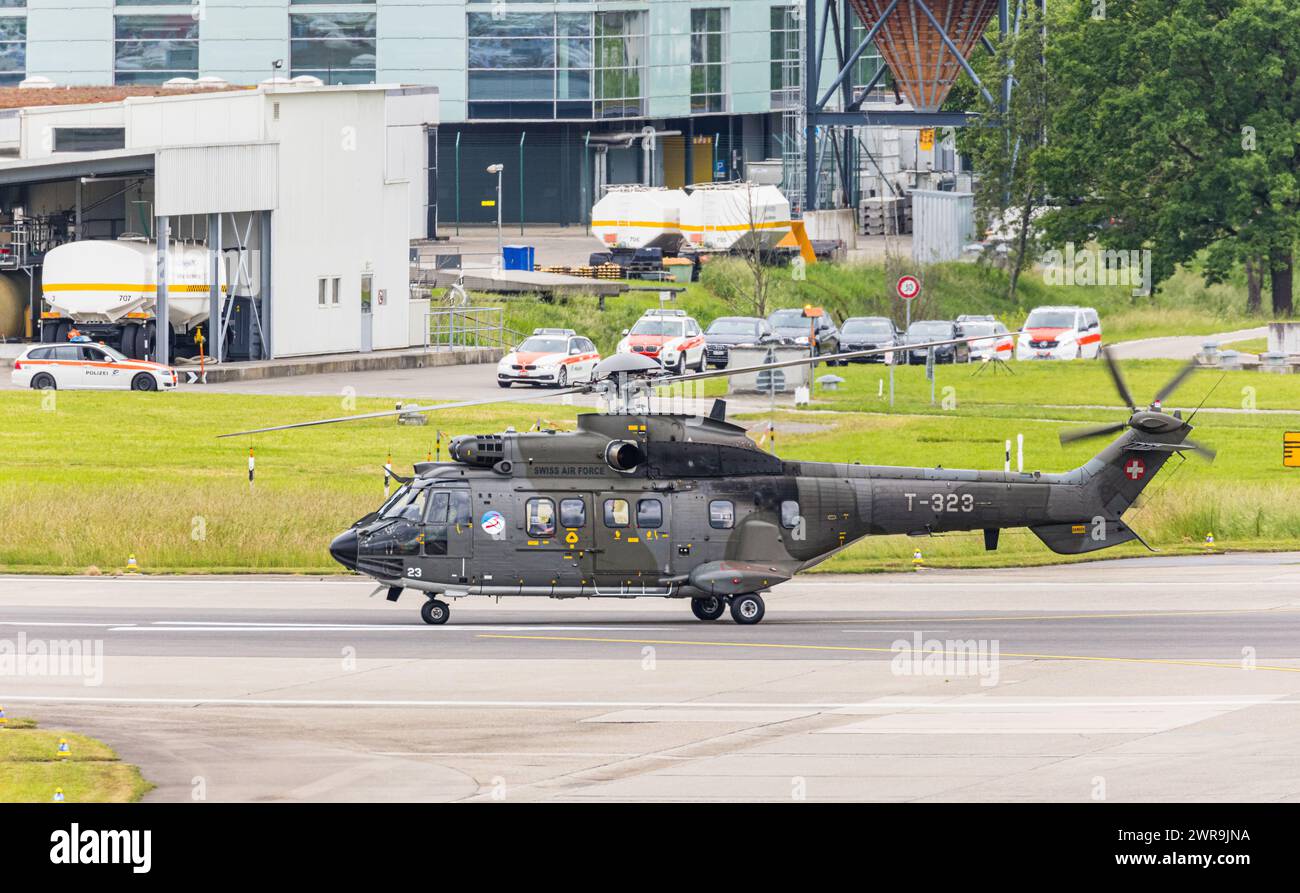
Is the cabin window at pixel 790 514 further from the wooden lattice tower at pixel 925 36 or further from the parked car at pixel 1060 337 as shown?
the wooden lattice tower at pixel 925 36

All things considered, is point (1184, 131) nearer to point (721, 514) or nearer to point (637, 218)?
point (637, 218)

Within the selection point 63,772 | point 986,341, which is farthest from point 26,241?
point 63,772

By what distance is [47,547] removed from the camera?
33.0 meters

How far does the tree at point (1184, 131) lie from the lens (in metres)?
74.0

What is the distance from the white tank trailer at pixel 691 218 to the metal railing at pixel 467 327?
1325cm

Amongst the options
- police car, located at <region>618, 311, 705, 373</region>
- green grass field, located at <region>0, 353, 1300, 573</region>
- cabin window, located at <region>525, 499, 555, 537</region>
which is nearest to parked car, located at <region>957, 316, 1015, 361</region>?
green grass field, located at <region>0, 353, 1300, 573</region>

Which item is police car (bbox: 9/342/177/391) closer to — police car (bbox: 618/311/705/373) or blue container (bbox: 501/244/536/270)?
police car (bbox: 618/311/705/373)

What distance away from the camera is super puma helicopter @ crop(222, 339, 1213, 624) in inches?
1049

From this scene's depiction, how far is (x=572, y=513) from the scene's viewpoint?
26797mm

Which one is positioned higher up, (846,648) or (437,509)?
(437,509)

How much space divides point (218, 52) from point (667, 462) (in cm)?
7643

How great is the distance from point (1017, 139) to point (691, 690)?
66643mm

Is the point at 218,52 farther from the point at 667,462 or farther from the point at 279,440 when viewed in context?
the point at 667,462
